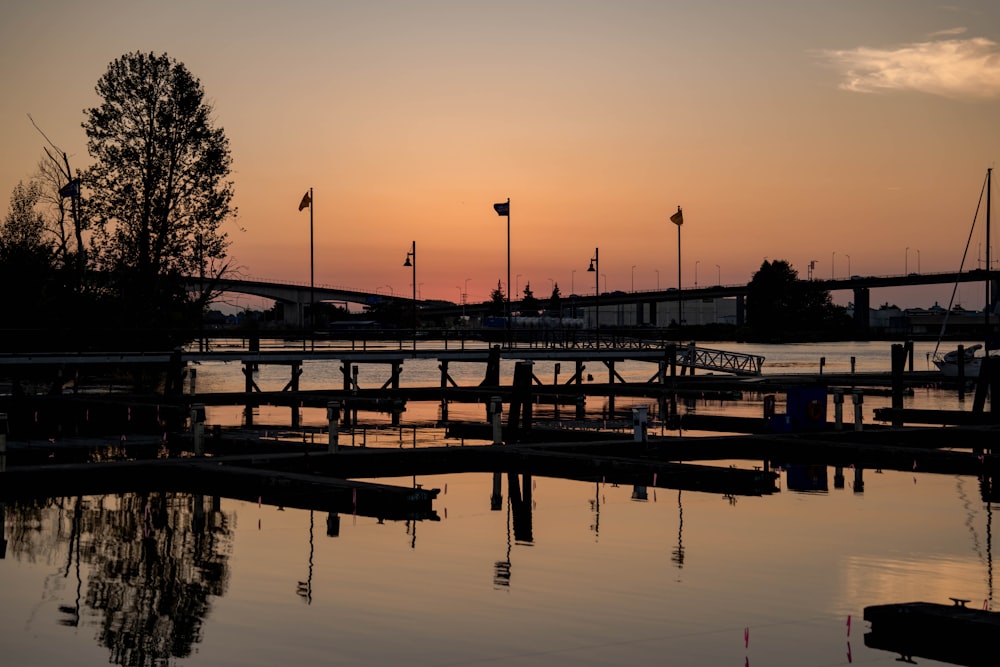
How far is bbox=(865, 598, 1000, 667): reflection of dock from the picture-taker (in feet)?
49.0

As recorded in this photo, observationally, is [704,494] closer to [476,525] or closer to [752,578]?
[476,525]

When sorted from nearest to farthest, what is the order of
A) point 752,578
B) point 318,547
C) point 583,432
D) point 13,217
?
point 752,578 < point 318,547 < point 583,432 < point 13,217

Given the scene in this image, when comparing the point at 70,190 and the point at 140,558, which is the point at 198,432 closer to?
the point at 140,558

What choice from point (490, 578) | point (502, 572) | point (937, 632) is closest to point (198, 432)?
point (502, 572)

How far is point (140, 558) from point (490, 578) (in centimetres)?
650

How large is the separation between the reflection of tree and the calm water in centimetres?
6

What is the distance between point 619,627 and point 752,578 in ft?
14.3

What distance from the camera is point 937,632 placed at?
15414 mm

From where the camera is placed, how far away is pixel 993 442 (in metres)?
44.5

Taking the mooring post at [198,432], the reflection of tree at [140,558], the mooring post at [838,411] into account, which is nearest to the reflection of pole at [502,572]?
the reflection of tree at [140,558]

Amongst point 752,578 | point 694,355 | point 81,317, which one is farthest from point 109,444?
point 694,355

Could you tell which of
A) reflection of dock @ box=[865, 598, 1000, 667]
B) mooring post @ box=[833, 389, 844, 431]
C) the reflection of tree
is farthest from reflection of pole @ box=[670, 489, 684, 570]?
mooring post @ box=[833, 389, 844, 431]

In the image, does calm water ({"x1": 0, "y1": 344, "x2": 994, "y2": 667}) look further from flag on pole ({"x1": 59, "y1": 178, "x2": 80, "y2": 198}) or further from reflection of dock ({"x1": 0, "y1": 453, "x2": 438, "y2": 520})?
flag on pole ({"x1": 59, "y1": 178, "x2": 80, "y2": 198})

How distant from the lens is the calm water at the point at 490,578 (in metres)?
17.0
